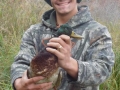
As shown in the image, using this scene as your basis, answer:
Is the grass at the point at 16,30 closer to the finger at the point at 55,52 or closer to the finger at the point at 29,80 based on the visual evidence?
the finger at the point at 29,80

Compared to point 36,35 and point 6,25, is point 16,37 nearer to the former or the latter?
point 6,25

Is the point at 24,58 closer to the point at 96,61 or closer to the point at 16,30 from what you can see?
the point at 96,61

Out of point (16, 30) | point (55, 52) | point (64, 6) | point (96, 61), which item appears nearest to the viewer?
point (55, 52)

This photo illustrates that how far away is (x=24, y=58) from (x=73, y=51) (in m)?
0.43

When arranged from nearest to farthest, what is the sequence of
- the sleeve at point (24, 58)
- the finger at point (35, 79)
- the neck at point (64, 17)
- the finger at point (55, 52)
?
the finger at point (55, 52), the finger at point (35, 79), the sleeve at point (24, 58), the neck at point (64, 17)

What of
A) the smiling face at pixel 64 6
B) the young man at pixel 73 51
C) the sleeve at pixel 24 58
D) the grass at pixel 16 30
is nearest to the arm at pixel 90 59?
the young man at pixel 73 51

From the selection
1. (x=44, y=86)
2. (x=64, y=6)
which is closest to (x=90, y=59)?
(x=44, y=86)

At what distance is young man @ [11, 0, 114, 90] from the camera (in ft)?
6.56

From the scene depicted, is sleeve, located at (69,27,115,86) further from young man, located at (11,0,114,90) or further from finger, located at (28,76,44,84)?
finger, located at (28,76,44,84)

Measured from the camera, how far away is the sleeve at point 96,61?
209 cm

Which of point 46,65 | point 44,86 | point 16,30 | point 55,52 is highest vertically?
point 55,52

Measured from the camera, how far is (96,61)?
220cm

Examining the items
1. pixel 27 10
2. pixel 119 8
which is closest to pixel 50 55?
pixel 27 10

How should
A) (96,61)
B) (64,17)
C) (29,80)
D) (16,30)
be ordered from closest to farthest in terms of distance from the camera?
1. (29,80)
2. (96,61)
3. (64,17)
4. (16,30)
